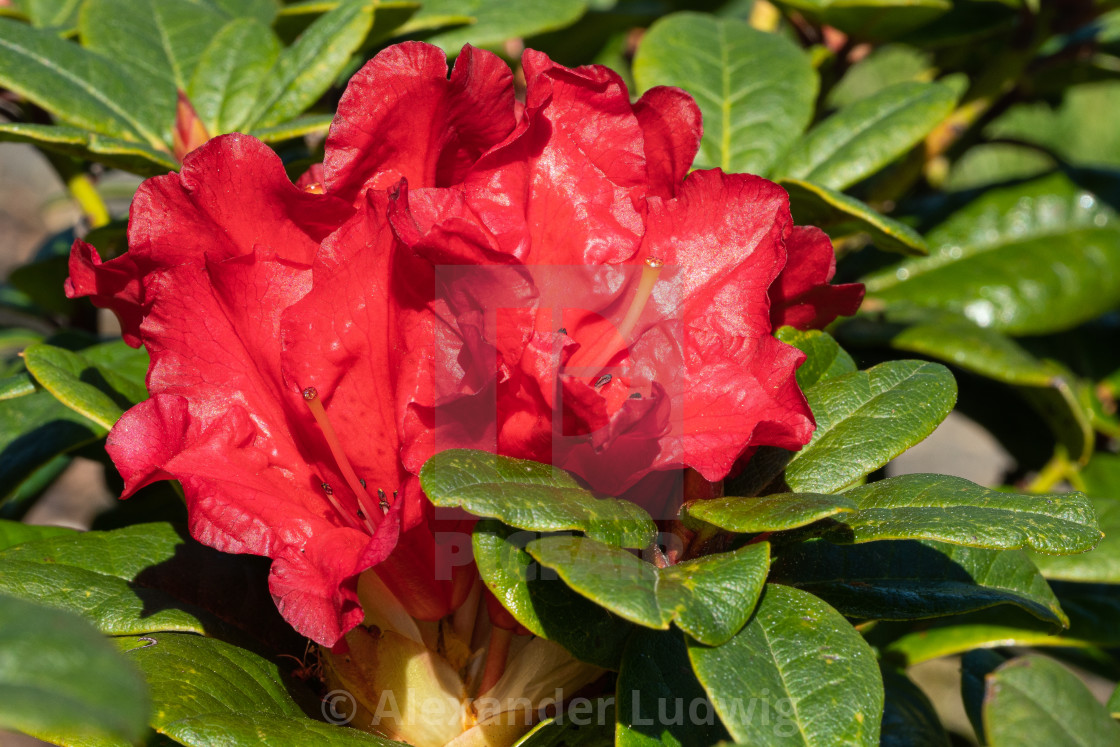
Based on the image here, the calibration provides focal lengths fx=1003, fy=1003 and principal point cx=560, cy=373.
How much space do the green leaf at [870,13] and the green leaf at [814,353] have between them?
0.63m

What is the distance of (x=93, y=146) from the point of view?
35.1 inches

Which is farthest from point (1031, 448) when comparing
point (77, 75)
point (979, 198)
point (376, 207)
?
point (77, 75)

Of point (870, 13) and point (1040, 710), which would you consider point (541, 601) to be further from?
point (870, 13)

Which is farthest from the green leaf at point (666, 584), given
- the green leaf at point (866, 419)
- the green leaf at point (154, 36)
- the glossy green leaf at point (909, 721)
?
the green leaf at point (154, 36)

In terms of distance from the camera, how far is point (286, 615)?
0.66 m

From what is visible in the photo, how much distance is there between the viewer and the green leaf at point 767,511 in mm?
605

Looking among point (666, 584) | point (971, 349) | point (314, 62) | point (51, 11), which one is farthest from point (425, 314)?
point (51, 11)

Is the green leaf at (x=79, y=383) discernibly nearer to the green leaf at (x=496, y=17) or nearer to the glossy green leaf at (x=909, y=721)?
the green leaf at (x=496, y=17)

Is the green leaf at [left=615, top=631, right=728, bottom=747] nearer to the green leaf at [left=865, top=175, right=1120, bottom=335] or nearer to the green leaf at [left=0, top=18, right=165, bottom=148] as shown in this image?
the green leaf at [left=0, top=18, right=165, bottom=148]

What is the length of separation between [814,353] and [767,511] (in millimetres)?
270

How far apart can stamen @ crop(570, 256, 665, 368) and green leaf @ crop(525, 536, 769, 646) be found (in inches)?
5.6

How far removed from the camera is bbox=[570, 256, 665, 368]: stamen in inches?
28.6

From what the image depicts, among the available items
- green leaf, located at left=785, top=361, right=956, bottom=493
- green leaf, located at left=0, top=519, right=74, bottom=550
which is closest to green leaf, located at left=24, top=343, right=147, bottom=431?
green leaf, located at left=0, top=519, right=74, bottom=550

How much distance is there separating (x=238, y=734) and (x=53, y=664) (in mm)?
256
